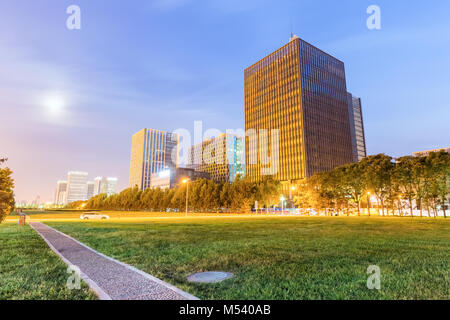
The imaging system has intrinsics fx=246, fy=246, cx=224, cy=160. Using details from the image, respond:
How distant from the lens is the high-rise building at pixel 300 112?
113 meters

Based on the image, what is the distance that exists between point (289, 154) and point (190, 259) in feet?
369

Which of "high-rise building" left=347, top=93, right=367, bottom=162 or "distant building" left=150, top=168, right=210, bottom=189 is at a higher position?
"high-rise building" left=347, top=93, right=367, bottom=162

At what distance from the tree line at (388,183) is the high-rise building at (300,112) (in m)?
56.1

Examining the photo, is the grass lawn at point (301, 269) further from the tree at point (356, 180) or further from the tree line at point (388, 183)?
the tree at point (356, 180)

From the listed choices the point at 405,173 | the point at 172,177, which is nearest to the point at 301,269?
the point at 405,173

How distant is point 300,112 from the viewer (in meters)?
113

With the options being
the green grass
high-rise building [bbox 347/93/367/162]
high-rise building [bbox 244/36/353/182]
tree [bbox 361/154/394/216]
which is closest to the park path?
the green grass

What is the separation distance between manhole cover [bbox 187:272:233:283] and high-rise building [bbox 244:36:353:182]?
108 meters

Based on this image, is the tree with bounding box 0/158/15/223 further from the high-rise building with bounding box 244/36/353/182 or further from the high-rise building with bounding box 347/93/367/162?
the high-rise building with bounding box 347/93/367/162

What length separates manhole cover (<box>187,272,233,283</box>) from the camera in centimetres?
531

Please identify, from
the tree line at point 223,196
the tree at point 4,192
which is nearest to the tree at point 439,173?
the tree line at point 223,196

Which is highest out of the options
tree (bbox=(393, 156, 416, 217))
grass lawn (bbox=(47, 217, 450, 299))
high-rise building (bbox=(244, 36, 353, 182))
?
high-rise building (bbox=(244, 36, 353, 182))

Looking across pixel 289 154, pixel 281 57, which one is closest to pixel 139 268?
pixel 289 154
